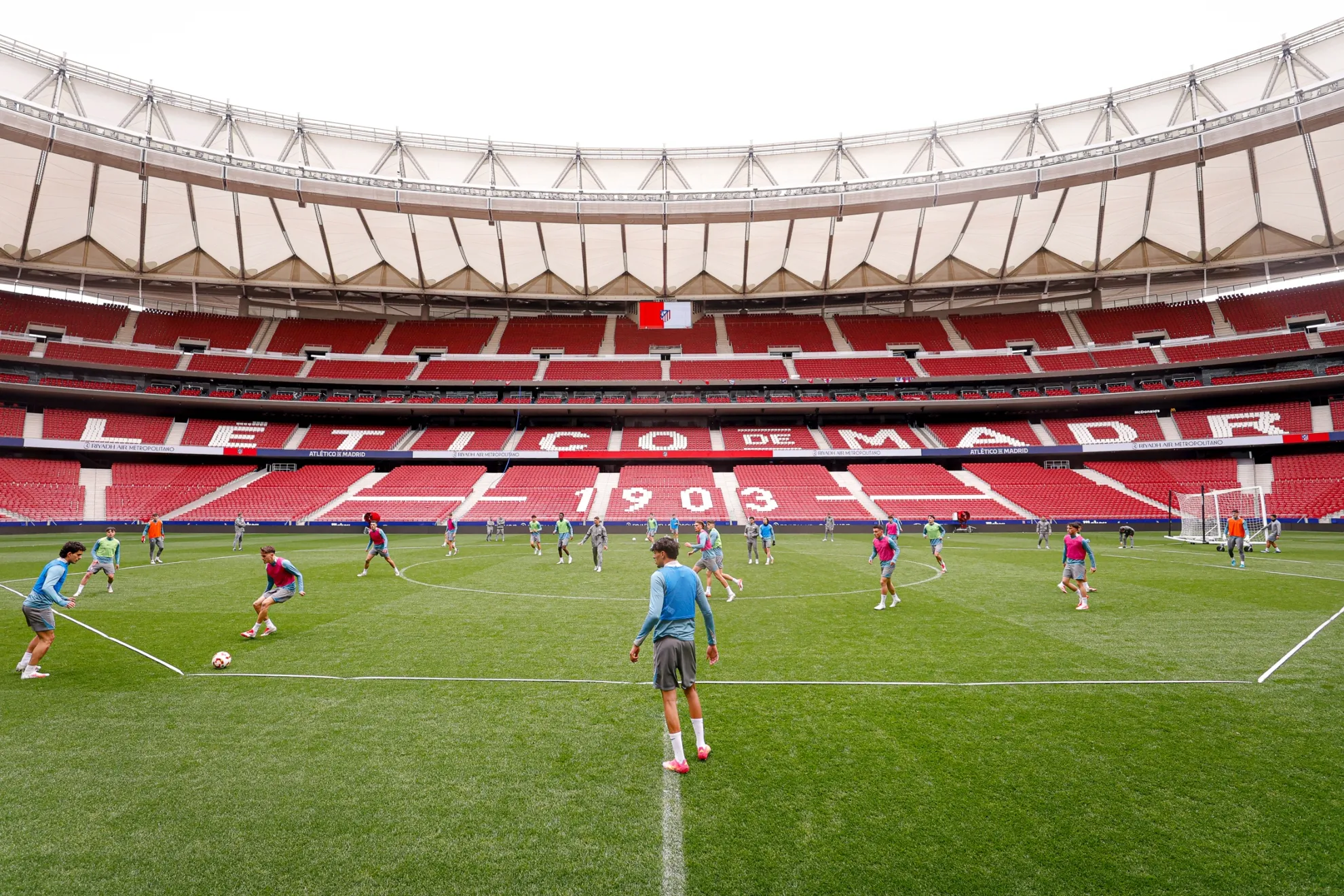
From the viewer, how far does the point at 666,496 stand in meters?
41.4

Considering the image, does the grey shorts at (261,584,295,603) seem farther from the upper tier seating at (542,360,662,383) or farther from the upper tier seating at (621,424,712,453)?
the upper tier seating at (542,360,662,383)

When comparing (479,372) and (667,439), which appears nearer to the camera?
(667,439)

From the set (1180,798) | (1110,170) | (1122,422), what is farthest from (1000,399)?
(1180,798)

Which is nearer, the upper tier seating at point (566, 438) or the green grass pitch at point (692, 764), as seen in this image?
the green grass pitch at point (692, 764)

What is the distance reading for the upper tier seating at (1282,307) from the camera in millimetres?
43188

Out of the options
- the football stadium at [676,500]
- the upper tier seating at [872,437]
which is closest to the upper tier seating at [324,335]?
the football stadium at [676,500]

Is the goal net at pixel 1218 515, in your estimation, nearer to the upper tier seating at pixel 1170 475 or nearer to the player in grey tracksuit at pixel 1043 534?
the upper tier seating at pixel 1170 475

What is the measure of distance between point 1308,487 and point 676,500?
127 ft

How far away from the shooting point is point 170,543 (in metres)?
28.5

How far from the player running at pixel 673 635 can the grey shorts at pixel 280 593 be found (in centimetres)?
829

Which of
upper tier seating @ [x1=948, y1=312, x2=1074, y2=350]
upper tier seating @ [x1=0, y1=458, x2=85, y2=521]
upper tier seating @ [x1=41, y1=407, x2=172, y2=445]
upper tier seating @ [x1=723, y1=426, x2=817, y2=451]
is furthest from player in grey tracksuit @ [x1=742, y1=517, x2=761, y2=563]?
upper tier seating @ [x1=41, y1=407, x2=172, y2=445]

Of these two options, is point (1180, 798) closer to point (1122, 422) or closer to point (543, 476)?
point (543, 476)

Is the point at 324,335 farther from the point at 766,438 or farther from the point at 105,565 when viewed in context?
the point at 105,565

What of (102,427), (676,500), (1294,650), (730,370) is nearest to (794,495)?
(676,500)
